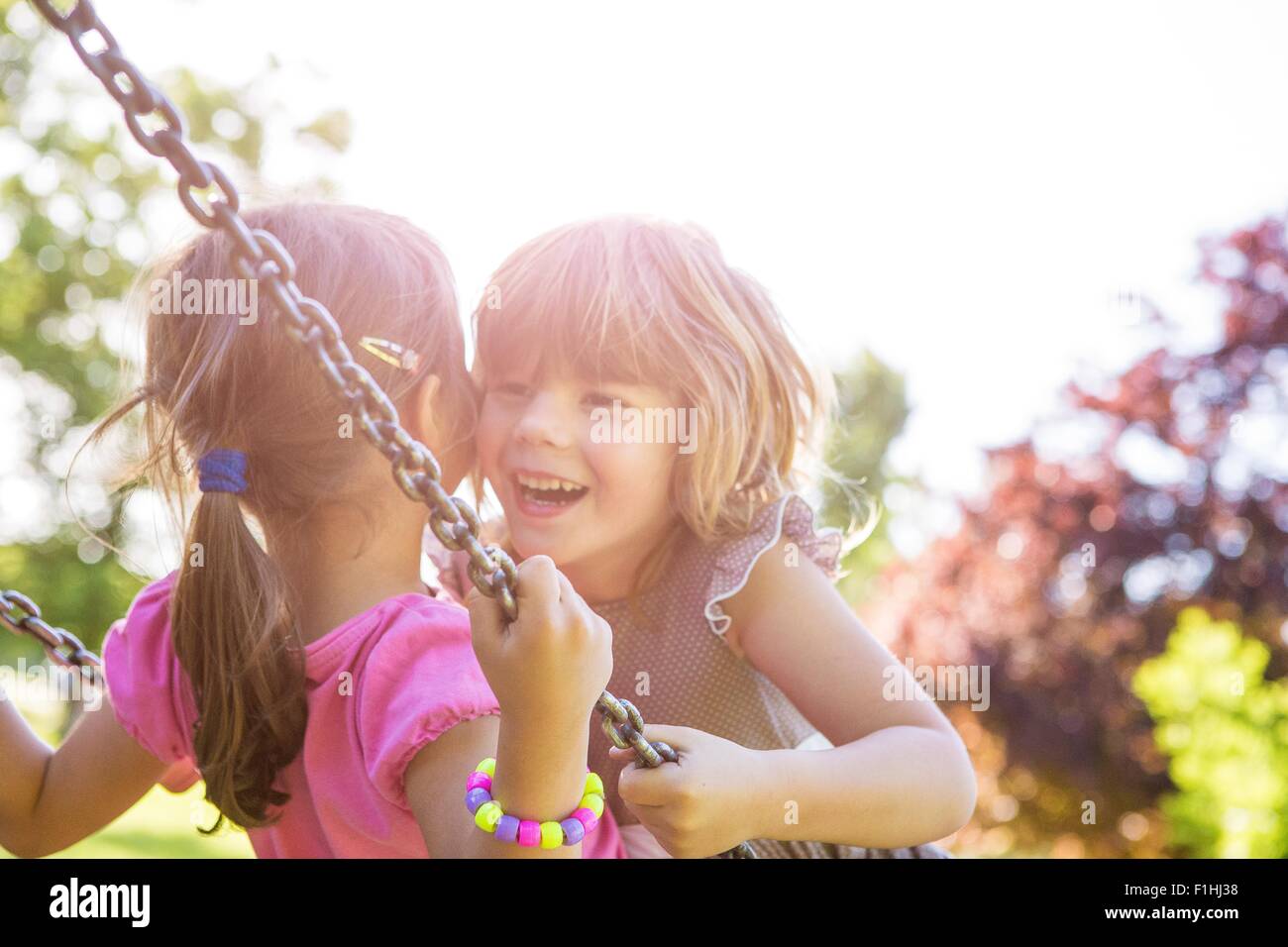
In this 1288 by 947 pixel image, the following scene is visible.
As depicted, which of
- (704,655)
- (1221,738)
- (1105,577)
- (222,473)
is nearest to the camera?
(222,473)

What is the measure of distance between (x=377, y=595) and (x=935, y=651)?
6786mm

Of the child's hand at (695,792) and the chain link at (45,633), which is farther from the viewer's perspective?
the chain link at (45,633)

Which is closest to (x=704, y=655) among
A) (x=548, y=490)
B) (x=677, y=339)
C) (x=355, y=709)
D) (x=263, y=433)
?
(x=548, y=490)

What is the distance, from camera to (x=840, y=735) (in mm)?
1775

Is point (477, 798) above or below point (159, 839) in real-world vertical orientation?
above

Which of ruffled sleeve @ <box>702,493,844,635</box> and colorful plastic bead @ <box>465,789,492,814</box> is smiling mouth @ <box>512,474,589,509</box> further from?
colorful plastic bead @ <box>465,789,492,814</box>

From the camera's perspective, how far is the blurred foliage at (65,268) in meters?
10.5

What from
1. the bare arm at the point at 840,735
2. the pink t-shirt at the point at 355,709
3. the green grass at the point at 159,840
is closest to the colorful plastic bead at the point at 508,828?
the pink t-shirt at the point at 355,709

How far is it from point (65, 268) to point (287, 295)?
436 inches

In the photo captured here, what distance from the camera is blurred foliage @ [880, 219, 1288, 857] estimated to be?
7.28 m

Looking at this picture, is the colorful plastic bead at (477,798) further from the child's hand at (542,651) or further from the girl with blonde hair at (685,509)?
the girl with blonde hair at (685,509)

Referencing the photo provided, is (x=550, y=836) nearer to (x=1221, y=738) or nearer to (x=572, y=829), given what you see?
(x=572, y=829)
